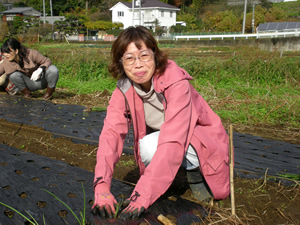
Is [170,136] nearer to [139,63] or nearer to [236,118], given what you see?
[139,63]

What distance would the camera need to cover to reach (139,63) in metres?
1.50

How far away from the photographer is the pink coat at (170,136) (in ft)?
4.25

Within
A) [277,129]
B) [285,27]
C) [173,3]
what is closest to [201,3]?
[173,3]

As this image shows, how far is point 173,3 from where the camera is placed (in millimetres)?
49000

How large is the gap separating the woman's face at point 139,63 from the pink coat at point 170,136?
0.05 m

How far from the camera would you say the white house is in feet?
133

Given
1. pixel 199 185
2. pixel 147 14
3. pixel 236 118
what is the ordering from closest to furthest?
1. pixel 199 185
2. pixel 236 118
3. pixel 147 14

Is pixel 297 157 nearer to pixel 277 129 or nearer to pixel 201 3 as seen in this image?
pixel 277 129

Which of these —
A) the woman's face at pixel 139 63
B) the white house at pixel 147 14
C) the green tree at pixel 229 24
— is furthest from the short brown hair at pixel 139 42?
the white house at pixel 147 14

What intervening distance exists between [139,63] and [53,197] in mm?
797

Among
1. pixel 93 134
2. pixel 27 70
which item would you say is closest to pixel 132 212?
pixel 93 134

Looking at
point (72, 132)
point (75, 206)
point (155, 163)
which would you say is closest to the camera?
point (155, 163)

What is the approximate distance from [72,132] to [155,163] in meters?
1.91

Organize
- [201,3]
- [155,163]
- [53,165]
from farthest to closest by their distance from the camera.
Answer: [201,3] → [53,165] → [155,163]
